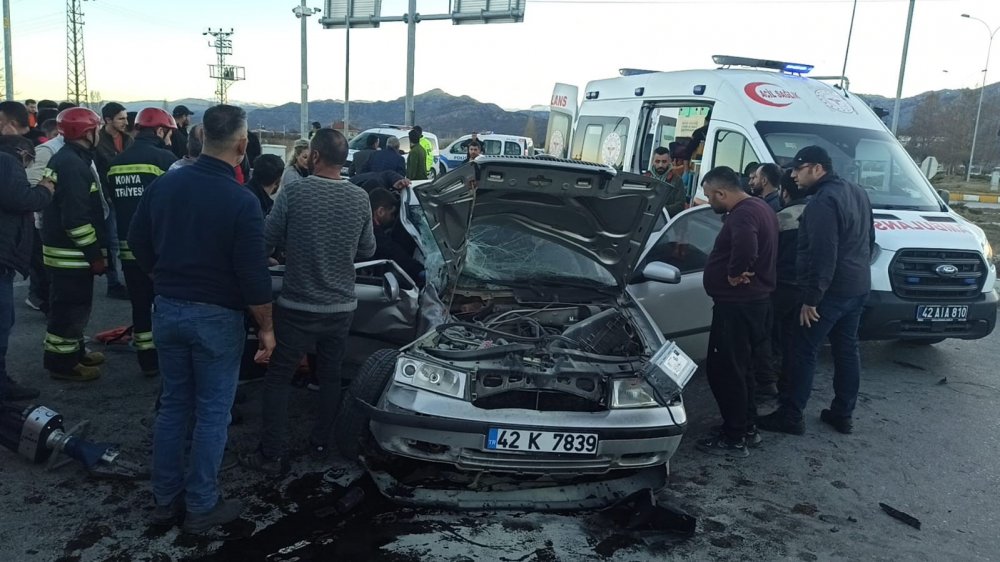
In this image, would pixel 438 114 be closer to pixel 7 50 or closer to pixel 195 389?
pixel 7 50

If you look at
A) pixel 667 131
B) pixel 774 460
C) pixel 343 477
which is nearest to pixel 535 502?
pixel 343 477

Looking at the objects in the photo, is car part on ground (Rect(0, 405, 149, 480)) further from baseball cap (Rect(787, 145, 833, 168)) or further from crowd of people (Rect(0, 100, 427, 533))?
baseball cap (Rect(787, 145, 833, 168))

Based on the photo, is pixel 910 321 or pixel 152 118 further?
pixel 910 321

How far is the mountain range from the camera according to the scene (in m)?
129

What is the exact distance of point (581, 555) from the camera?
11.0 feet

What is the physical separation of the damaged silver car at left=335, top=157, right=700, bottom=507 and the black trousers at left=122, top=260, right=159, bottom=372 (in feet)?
6.68

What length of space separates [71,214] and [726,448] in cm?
468

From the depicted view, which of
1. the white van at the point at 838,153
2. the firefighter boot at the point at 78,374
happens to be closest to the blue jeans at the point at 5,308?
the firefighter boot at the point at 78,374

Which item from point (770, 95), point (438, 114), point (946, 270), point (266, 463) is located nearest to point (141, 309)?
point (266, 463)

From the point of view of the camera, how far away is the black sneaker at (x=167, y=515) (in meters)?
3.38

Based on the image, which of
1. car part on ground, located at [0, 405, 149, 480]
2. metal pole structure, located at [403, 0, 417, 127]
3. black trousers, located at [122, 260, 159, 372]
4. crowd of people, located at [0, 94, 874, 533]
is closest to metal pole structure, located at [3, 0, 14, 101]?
metal pole structure, located at [403, 0, 417, 127]

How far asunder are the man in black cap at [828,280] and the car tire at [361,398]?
9.64 feet

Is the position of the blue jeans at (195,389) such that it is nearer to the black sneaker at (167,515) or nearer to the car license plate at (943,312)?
the black sneaker at (167,515)

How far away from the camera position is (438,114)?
471 feet
